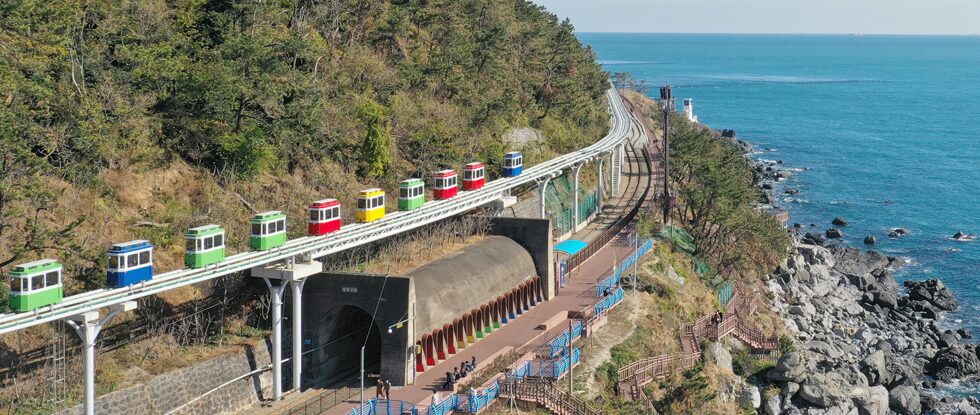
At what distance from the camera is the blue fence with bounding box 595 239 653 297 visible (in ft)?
187

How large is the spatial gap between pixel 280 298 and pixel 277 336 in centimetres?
150

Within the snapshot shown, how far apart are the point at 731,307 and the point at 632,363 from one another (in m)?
18.3

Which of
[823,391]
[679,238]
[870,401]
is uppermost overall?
[679,238]

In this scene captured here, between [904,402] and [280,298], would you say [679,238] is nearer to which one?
[904,402]

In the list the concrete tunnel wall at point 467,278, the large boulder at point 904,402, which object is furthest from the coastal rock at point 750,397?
the concrete tunnel wall at point 467,278

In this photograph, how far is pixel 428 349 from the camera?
1778 inches

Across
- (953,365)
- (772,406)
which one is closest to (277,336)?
(772,406)

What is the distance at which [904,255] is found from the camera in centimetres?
9381

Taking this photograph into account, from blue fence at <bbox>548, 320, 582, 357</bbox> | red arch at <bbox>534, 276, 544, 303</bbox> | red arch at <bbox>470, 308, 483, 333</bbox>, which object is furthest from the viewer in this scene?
red arch at <bbox>534, 276, 544, 303</bbox>

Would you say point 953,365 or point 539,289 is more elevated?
point 539,289

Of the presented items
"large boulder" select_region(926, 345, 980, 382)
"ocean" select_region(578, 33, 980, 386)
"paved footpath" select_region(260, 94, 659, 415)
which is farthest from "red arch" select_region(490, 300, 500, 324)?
"ocean" select_region(578, 33, 980, 386)

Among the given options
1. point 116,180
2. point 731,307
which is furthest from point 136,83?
point 731,307

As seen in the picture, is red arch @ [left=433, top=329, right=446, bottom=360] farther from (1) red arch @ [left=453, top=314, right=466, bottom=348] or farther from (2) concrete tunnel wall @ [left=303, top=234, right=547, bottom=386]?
(1) red arch @ [left=453, top=314, right=466, bottom=348]

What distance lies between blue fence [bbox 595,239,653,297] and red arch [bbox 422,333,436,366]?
1380 cm
